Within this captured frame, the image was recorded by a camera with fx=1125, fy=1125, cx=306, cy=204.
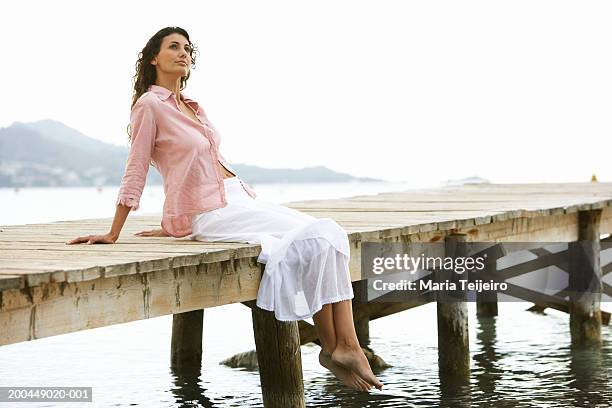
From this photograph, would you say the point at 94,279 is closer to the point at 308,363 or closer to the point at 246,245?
the point at 246,245

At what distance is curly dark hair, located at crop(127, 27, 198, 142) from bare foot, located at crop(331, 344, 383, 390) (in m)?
1.72

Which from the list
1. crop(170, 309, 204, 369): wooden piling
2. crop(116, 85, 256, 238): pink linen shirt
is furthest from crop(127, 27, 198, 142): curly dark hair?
crop(170, 309, 204, 369): wooden piling

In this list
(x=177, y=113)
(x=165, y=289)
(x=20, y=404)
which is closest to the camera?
(x=165, y=289)

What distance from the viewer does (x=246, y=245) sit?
18.4 ft

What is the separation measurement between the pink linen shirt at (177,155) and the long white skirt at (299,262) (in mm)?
384

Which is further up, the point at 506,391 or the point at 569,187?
the point at 569,187

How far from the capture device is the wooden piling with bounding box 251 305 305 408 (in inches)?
243

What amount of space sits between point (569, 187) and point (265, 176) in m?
77.0

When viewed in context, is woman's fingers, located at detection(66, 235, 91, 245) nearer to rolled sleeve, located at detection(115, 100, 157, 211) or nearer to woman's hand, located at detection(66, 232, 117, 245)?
woman's hand, located at detection(66, 232, 117, 245)

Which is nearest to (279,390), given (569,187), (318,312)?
(318,312)

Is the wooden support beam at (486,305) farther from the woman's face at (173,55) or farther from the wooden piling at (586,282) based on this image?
the woman's face at (173,55)

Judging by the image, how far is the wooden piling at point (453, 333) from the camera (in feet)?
27.4

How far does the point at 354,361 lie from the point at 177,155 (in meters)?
1.56

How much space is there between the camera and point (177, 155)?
20.2 feet
